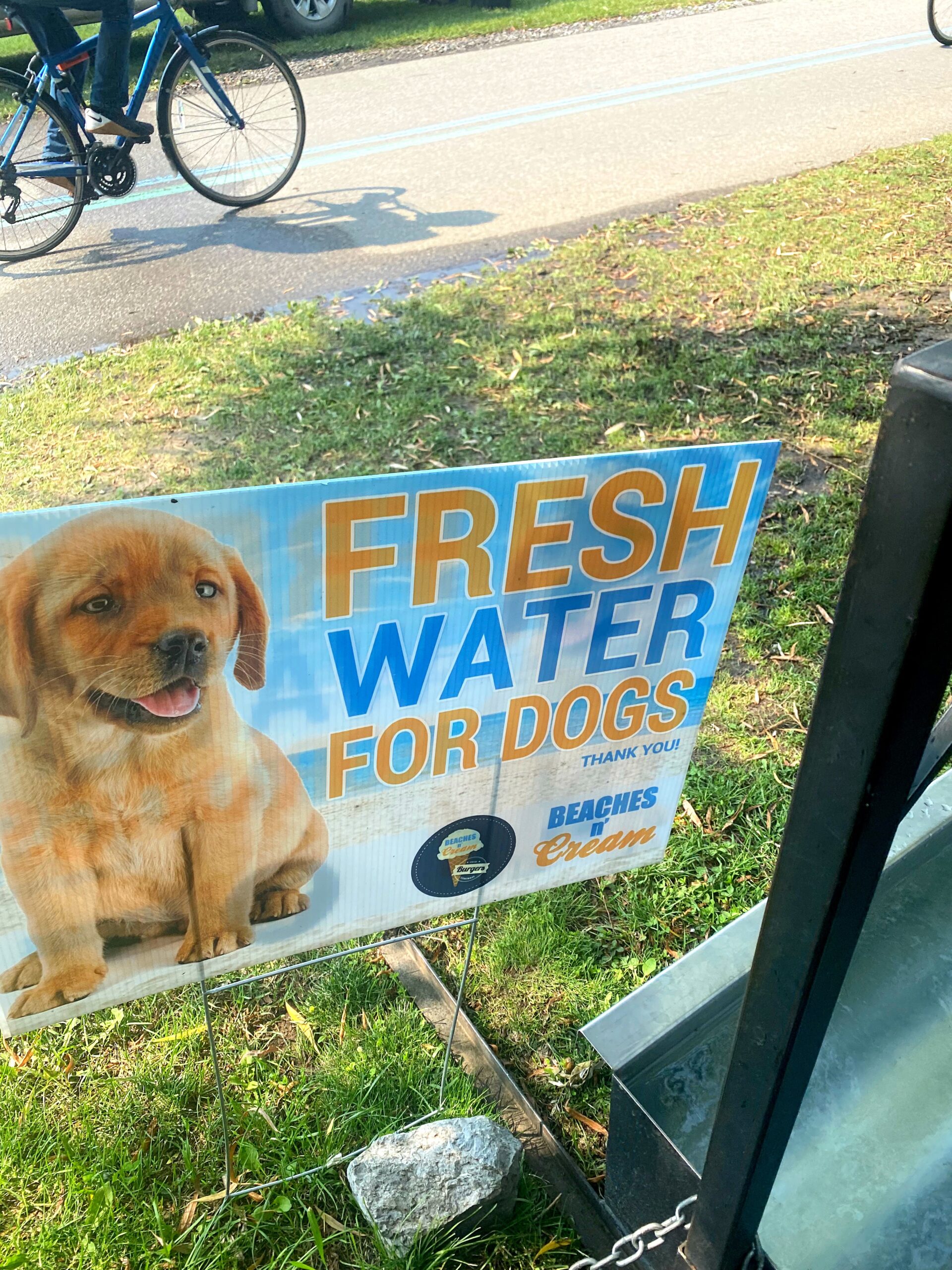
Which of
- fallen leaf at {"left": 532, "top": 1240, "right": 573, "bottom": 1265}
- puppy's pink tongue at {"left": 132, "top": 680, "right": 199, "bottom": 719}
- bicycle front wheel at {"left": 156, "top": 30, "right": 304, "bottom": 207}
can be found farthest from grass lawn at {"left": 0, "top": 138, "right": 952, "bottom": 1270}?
bicycle front wheel at {"left": 156, "top": 30, "right": 304, "bottom": 207}

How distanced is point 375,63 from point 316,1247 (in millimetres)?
10145

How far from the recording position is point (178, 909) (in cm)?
151

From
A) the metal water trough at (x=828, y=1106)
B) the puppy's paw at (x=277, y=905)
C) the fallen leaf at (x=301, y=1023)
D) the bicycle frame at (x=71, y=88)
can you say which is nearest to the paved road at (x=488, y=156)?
the bicycle frame at (x=71, y=88)

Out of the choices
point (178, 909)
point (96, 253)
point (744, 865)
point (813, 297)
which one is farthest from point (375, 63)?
point (178, 909)

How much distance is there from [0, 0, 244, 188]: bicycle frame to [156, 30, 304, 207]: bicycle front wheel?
6 cm

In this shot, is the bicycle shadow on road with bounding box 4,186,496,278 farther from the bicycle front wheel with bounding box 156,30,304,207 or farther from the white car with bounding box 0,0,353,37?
the white car with bounding box 0,0,353,37

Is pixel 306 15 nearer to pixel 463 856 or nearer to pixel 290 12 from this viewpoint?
pixel 290 12

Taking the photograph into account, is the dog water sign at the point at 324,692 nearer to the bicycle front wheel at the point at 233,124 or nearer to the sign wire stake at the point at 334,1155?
Answer: the sign wire stake at the point at 334,1155

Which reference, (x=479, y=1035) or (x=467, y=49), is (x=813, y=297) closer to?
(x=479, y=1035)

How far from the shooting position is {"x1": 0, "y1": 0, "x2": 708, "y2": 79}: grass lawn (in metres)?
10.3

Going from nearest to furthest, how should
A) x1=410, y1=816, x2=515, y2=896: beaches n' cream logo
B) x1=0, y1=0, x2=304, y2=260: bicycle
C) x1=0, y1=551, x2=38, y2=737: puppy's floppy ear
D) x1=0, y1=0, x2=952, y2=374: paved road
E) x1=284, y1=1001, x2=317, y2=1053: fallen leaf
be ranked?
1. x1=0, y1=551, x2=38, y2=737: puppy's floppy ear
2. x1=410, y1=816, x2=515, y2=896: beaches n' cream logo
3. x1=284, y1=1001, x2=317, y2=1053: fallen leaf
4. x1=0, y1=0, x2=952, y2=374: paved road
5. x1=0, y1=0, x2=304, y2=260: bicycle

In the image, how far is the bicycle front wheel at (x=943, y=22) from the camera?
373 inches

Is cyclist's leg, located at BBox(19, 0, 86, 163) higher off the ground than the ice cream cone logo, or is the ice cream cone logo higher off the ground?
cyclist's leg, located at BBox(19, 0, 86, 163)

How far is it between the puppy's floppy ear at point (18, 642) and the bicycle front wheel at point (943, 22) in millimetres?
11039
